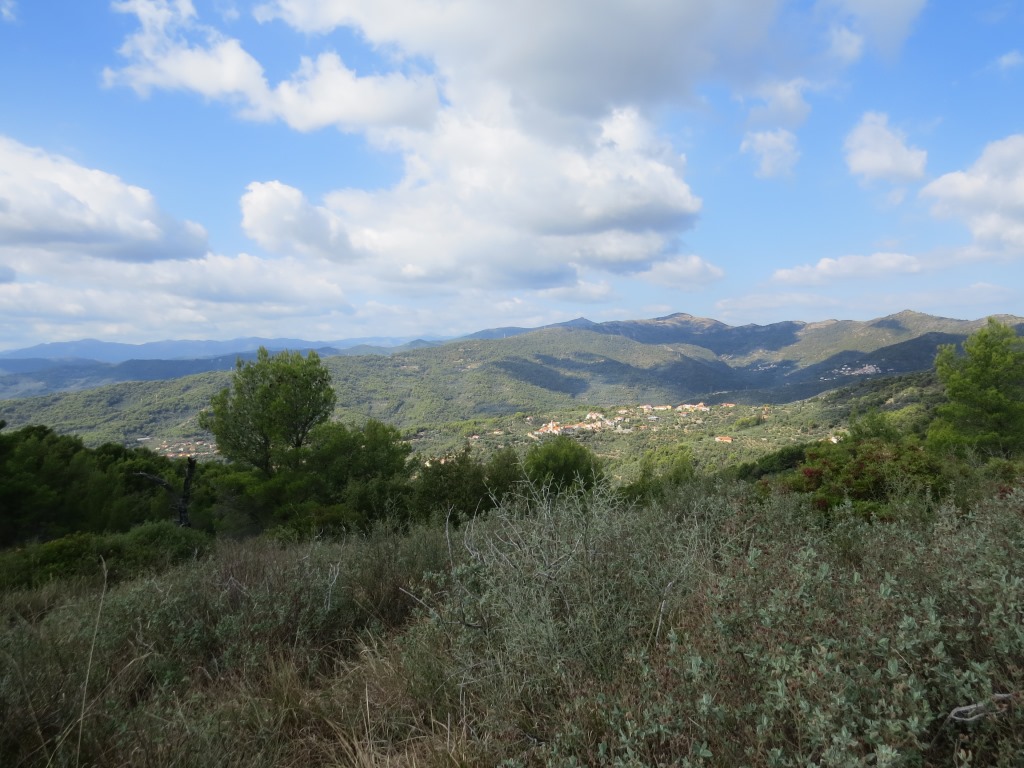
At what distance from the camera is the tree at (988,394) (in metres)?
17.0

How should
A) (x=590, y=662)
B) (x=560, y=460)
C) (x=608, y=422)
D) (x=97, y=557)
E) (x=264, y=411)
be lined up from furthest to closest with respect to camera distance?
(x=608, y=422) < (x=264, y=411) < (x=560, y=460) < (x=97, y=557) < (x=590, y=662)

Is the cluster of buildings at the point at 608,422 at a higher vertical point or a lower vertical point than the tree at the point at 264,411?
lower

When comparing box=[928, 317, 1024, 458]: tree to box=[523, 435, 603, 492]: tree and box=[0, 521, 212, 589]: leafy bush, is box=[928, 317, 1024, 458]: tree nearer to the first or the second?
box=[523, 435, 603, 492]: tree

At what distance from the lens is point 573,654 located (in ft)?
7.20

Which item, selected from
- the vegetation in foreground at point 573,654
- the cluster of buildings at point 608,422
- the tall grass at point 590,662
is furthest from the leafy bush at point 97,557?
the cluster of buildings at point 608,422

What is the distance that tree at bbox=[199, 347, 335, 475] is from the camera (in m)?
21.5

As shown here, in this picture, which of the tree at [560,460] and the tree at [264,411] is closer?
the tree at [560,460]

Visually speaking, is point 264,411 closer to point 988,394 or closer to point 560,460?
point 560,460

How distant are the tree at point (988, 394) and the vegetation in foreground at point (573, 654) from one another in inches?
657

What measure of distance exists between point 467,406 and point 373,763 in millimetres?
143910

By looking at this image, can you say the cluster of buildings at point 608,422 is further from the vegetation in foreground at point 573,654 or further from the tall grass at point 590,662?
the tall grass at point 590,662

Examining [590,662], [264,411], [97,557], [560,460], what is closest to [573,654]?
[590,662]

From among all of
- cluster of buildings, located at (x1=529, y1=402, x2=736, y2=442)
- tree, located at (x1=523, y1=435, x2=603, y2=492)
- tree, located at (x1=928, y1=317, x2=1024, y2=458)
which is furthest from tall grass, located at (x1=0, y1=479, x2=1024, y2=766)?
cluster of buildings, located at (x1=529, y1=402, x2=736, y2=442)

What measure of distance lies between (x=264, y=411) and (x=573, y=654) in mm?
22289
